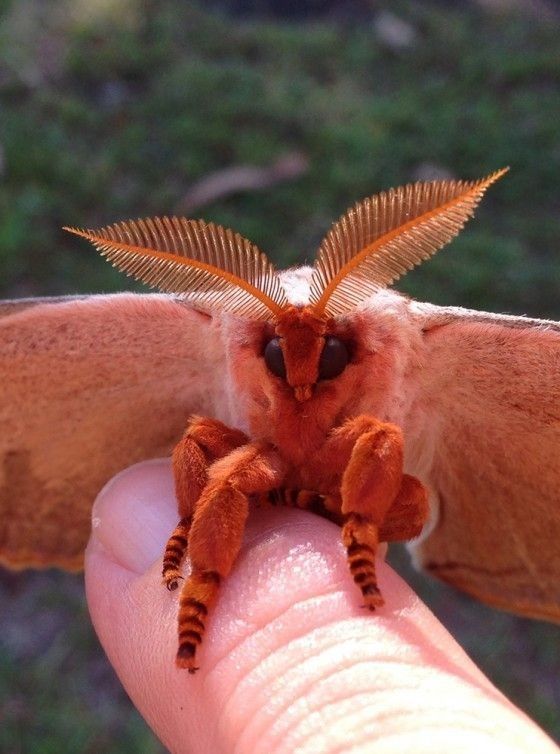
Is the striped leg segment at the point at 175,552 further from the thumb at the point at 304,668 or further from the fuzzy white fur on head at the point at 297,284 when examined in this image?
the fuzzy white fur on head at the point at 297,284

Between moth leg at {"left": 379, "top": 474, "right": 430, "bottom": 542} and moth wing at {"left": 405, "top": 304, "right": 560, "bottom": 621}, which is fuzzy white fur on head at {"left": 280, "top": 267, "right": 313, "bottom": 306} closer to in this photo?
moth wing at {"left": 405, "top": 304, "right": 560, "bottom": 621}

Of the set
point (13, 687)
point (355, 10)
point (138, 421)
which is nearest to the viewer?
point (138, 421)

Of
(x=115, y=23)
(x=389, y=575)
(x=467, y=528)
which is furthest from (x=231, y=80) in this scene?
(x=389, y=575)

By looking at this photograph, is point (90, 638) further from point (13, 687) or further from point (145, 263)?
point (145, 263)

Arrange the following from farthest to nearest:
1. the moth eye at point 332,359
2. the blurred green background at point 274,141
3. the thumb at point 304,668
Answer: the blurred green background at point 274,141, the moth eye at point 332,359, the thumb at point 304,668

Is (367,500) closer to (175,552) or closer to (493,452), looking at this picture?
(175,552)

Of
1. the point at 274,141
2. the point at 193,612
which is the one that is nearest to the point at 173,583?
the point at 193,612

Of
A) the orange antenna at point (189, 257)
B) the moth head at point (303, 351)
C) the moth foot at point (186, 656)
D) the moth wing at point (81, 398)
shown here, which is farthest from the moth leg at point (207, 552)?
the moth wing at point (81, 398)
